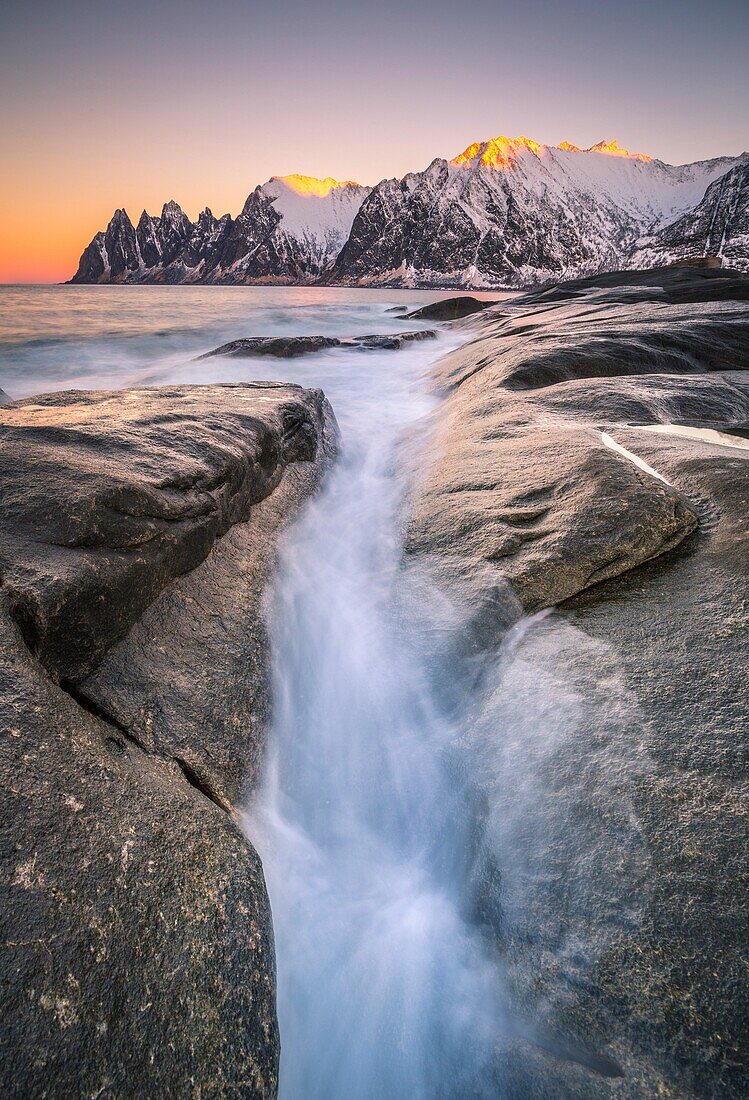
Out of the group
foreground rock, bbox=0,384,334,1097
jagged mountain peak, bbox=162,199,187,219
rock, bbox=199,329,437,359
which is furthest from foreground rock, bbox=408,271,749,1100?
jagged mountain peak, bbox=162,199,187,219

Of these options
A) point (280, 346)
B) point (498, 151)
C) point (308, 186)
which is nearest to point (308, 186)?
point (308, 186)

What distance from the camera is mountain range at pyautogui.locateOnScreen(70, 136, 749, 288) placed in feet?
421

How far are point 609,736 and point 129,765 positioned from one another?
168 cm

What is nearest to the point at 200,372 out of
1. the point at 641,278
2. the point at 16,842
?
the point at 16,842

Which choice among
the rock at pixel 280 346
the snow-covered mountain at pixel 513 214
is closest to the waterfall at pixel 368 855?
the rock at pixel 280 346

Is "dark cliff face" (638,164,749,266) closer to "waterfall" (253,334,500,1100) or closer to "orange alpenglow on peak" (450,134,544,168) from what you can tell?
"orange alpenglow on peak" (450,134,544,168)

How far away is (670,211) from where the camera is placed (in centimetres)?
14212

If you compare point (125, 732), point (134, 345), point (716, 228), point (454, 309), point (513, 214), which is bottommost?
point (125, 732)

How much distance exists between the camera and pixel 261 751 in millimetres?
2297

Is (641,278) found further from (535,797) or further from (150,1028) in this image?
(150,1028)

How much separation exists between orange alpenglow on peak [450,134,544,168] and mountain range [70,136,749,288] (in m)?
0.33

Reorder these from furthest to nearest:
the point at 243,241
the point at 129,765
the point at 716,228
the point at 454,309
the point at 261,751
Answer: the point at 243,241 < the point at 716,228 < the point at 454,309 < the point at 261,751 < the point at 129,765

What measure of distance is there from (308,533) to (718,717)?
306 cm

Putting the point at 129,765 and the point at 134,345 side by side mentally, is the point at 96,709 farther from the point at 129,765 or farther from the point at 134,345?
the point at 134,345
